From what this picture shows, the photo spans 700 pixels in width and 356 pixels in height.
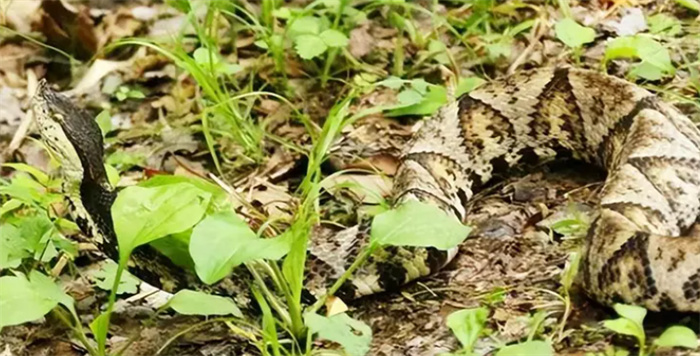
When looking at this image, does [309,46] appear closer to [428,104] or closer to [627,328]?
[428,104]

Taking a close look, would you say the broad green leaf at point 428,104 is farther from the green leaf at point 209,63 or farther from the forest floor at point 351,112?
the green leaf at point 209,63

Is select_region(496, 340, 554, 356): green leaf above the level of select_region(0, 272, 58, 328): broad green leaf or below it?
below

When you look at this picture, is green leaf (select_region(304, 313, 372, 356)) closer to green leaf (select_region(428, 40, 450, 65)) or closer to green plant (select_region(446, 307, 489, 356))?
green plant (select_region(446, 307, 489, 356))

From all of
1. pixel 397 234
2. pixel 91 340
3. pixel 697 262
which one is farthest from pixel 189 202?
pixel 697 262

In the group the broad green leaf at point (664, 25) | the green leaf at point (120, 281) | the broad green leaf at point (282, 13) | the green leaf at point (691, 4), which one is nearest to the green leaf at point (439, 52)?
the broad green leaf at point (282, 13)

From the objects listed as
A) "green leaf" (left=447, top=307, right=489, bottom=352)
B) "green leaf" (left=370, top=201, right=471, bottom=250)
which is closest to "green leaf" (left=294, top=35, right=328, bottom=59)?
"green leaf" (left=370, top=201, right=471, bottom=250)

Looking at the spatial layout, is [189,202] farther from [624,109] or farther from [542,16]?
[542,16]
